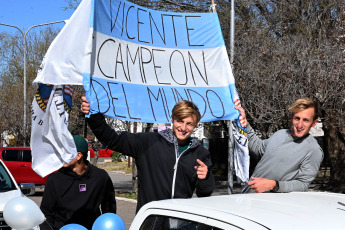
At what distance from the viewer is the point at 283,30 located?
608 inches

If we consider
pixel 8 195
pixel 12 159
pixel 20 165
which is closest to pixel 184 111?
pixel 8 195

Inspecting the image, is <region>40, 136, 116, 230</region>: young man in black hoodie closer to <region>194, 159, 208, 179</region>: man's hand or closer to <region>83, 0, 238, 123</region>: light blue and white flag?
<region>83, 0, 238, 123</region>: light blue and white flag

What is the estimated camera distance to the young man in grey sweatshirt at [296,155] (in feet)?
12.7

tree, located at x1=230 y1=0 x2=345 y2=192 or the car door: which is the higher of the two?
tree, located at x1=230 y1=0 x2=345 y2=192

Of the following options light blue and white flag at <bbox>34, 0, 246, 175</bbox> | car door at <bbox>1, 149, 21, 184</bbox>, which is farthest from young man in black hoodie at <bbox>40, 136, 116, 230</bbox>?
car door at <bbox>1, 149, 21, 184</bbox>

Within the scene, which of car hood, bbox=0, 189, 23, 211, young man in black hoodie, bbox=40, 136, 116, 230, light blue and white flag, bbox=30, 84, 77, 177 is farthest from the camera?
car hood, bbox=0, 189, 23, 211

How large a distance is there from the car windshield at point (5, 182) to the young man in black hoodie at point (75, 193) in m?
2.58

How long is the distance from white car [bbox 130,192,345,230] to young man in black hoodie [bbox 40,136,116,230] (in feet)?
4.87

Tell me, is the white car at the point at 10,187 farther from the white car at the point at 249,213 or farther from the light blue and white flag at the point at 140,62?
the white car at the point at 249,213

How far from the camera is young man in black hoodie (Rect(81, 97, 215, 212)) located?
3742mm

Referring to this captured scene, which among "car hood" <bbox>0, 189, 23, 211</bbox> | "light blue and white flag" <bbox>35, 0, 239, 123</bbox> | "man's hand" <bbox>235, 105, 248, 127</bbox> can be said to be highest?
"light blue and white flag" <bbox>35, 0, 239, 123</bbox>

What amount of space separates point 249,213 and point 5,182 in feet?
16.9

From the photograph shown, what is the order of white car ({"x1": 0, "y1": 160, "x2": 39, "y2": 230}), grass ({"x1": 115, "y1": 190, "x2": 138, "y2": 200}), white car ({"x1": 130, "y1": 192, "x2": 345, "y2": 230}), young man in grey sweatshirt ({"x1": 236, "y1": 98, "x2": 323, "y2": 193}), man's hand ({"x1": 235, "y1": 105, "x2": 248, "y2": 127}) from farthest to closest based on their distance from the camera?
grass ({"x1": 115, "y1": 190, "x2": 138, "y2": 200}) < white car ({"x1": 0, "y1": 160, "x2": 39, "y2": 230}) < man's hand ({"x1": 235, "y1": 105, "x2": 248, "y2": 127}) < young man in grey sweatshirt ({"x1": 236, "y1": 98, "x2": 323, "y2": 193}) < white car ({"x1": 130, "y1": 192, "x2": 345, "y2": 230})

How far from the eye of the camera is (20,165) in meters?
18.8
